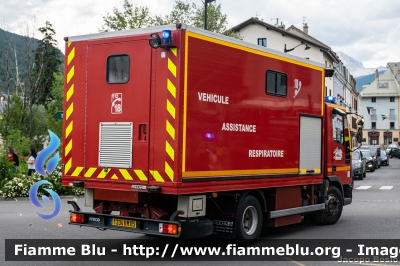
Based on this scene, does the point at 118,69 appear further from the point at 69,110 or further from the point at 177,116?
the point at 177,116

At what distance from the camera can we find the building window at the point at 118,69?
9144mm

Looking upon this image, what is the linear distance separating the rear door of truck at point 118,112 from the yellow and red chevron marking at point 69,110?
0.36m

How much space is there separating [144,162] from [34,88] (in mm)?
28768

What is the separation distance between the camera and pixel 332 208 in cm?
1294

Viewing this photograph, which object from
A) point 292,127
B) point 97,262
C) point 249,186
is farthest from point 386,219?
point 97,262

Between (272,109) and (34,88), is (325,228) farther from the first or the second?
(34,88)

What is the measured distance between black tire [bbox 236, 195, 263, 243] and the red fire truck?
0.7 inches

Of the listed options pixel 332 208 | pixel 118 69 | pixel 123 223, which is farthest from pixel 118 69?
pixel 332 208

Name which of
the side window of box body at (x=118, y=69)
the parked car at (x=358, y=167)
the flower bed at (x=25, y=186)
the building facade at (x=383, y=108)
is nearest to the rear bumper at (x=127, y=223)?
the side window of box body at (x=118, y=69)

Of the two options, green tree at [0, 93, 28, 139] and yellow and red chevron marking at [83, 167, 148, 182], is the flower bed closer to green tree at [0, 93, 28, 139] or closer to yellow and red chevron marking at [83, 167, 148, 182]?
yellow and red chevron marking at [83, 167, 148, 182]

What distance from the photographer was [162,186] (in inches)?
337

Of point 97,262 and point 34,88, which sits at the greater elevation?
point 34,88

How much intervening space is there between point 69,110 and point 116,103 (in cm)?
108

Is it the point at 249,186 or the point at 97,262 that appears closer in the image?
the point at 97,262
